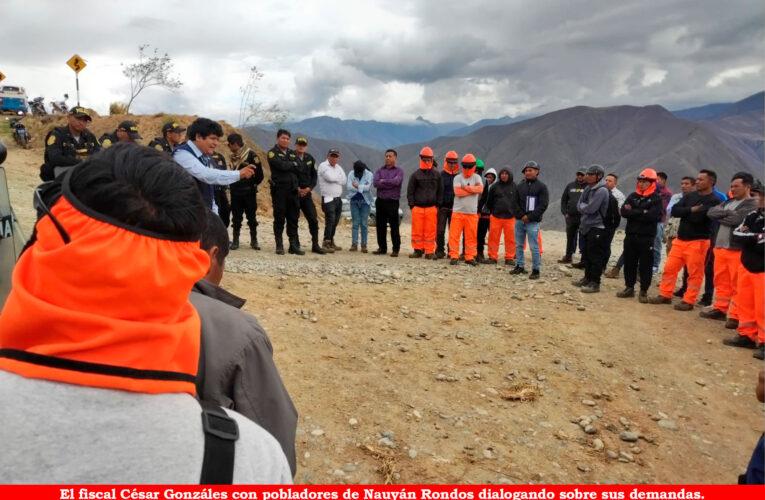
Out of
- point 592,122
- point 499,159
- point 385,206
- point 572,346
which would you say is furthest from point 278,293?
point 592,122

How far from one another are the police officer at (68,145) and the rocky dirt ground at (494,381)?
A: 2.34m

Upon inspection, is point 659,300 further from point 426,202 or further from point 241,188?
point 241,188

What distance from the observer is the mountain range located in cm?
9019

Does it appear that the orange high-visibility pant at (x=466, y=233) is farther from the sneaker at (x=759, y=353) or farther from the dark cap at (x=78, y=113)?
the dark cap at (x=78, y=113)

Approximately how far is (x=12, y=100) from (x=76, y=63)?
19.0 metres

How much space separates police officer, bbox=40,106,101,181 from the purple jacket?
4.55m

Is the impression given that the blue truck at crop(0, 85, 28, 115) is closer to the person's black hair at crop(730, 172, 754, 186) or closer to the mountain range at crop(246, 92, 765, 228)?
the person's black hair at crop(730, 172, 754, 186)

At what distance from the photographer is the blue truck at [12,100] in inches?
1099

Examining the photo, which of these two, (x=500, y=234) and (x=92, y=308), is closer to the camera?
(x=92, y=308)

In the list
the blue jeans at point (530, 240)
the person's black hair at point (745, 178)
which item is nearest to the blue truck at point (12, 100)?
the blue jeans at point (530, 240)

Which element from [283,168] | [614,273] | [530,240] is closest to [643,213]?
[530,240]

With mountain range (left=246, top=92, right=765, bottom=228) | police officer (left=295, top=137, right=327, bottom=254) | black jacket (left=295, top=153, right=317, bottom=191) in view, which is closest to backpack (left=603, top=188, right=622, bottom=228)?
police officer (left=295, top=137, right=327, bottom=254)

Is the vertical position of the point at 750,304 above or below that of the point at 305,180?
below

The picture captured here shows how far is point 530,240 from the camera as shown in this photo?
773cm
